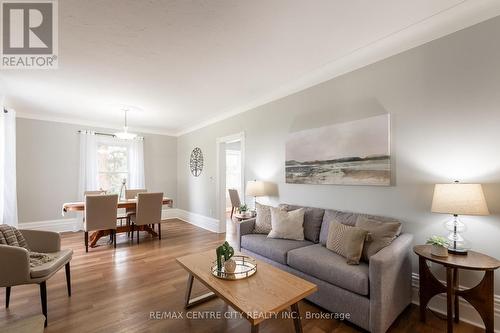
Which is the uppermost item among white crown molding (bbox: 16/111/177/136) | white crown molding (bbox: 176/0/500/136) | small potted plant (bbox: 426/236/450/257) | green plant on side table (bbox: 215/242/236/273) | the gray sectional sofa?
white crown molding (bbox: 176/0/500/136)

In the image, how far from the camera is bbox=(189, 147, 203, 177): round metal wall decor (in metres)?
5.58

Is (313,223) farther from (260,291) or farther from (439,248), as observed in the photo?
(260,291)

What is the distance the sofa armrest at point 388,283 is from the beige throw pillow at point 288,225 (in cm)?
103

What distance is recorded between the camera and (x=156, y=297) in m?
2.30

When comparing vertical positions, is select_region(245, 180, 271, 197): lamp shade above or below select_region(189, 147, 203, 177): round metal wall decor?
below

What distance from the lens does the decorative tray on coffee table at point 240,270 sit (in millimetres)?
1744

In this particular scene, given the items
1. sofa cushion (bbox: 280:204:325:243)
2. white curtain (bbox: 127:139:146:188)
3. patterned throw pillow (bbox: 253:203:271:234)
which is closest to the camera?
sofa cushion (bbox: 280:204:325:243)

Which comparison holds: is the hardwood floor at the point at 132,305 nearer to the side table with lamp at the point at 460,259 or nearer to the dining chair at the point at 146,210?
the side table with lamp at the point at 460,259

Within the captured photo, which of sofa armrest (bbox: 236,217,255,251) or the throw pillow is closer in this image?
the throw pillow

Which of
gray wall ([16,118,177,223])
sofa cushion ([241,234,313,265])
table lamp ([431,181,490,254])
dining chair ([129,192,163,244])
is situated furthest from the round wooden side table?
gray wall ([16,118,177,223])

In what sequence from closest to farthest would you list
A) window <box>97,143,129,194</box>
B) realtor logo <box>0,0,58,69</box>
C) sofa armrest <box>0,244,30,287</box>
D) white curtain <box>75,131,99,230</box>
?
Answer: sofa armrest <box>0,244,30,287</box> → realtor logo <box>0,0,58,69</box> → white curtain <box>75,131,99,230</box> → window <box>97,143,129,194</box>

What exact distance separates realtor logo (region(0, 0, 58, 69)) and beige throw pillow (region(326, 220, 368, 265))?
314 centimetres

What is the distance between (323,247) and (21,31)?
3.62 metres

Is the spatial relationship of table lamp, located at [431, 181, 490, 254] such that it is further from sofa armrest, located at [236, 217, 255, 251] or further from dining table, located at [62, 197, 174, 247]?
dining table, located at [62, 197, 174, 247]
